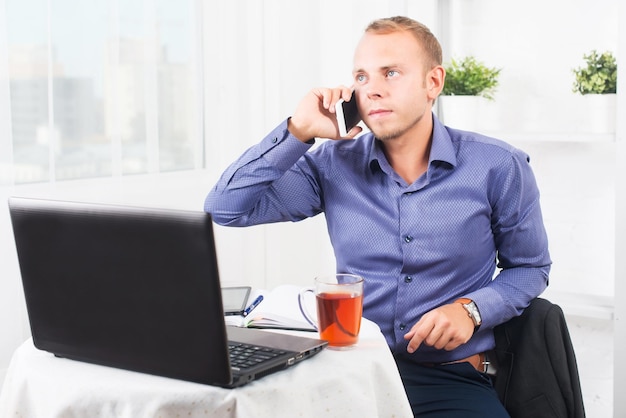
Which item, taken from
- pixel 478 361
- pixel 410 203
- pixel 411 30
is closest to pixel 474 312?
pixel 478 361

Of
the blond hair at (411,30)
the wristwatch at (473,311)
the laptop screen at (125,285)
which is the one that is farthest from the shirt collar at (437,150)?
the laptop screen at (125,285)

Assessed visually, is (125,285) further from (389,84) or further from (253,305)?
(389,84)

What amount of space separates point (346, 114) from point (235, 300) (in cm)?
51

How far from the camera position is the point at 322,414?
3.81 ft

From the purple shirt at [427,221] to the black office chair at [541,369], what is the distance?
0.05 m

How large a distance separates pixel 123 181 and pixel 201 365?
1.55 m

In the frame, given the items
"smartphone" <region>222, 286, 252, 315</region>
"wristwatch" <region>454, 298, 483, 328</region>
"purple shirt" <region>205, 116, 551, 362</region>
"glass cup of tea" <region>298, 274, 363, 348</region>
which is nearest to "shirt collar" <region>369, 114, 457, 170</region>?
"purple shirt" <region>205, 116, 551, 362</region>

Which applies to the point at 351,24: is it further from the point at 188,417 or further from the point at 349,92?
the point at 188,417

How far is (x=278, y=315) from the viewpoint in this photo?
1.44 m

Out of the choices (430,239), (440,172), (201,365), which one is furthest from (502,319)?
(201,365)

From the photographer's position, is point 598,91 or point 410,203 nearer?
point 410,203

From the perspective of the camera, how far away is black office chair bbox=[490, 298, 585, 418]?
164 cm

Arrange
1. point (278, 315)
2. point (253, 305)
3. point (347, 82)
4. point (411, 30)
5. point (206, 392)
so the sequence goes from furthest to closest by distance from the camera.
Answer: point (347, 82) < point (411, 30) < point (253, 305) < point (278, 315) < point (206, 392)

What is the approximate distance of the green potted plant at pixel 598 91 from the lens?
7.66 feet
